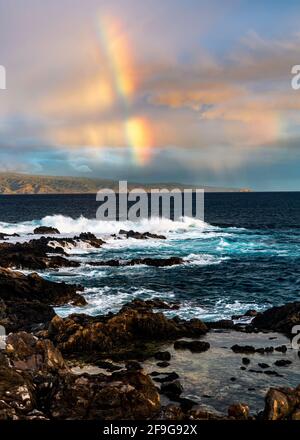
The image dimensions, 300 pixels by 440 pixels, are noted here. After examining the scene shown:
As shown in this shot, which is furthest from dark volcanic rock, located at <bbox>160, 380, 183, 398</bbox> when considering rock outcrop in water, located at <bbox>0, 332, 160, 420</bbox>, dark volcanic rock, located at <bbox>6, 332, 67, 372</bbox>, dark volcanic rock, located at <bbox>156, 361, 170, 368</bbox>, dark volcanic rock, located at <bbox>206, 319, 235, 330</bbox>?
dark volcanic rock, located at <bbox>206, 319, 235, 330</bbox>

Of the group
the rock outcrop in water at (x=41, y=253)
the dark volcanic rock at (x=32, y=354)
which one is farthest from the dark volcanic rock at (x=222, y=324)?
the rock outcrop in water at (x=41, y=253)

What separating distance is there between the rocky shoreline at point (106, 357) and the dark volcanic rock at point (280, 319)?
0.06 meters

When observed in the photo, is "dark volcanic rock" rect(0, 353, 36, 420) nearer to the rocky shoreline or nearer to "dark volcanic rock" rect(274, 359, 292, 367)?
the rocky shoreline

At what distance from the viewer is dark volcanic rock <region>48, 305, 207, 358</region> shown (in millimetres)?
25030

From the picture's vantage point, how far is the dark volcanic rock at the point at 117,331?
82.1 feet

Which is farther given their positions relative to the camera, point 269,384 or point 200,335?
point 200,335

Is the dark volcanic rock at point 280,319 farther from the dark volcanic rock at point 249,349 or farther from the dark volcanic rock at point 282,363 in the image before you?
the dark volcanic rock at point 282,363

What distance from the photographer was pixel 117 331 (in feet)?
87.4

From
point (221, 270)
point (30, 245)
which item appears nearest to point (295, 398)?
point (221, 270)

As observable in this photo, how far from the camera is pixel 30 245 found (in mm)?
64062

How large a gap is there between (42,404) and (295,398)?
8485 millimetres

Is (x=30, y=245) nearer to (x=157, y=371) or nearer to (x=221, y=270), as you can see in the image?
(x=221, y=270)

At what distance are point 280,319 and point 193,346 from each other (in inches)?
295

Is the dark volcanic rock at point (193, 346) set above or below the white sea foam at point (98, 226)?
below
